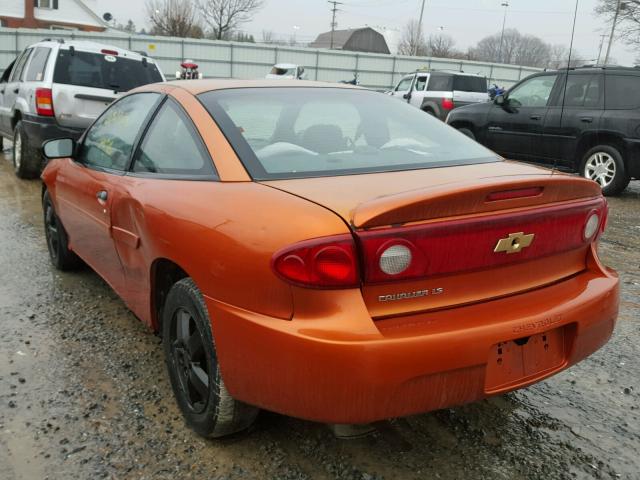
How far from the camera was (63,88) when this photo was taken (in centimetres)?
761

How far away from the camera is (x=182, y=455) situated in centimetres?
239

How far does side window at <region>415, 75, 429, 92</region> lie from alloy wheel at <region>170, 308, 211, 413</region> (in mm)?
17287

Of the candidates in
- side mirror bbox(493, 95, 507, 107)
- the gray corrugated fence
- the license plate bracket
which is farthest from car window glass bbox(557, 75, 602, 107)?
the gray corrugated fence

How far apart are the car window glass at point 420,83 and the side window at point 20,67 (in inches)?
491

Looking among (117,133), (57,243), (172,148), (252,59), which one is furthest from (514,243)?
(252,59)

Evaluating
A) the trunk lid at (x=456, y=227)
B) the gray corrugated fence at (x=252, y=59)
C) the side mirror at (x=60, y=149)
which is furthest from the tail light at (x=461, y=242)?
the gray corrugated fence at (x=252, y=59)

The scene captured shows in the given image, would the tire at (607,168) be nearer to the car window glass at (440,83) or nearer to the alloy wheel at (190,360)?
the alloy wheel at (190,360)

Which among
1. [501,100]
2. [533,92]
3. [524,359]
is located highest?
[533,92]

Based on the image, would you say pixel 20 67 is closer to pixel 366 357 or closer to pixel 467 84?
pixel 366 357

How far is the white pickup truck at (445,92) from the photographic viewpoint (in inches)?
698

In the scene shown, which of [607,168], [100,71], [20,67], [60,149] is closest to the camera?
[60,149]

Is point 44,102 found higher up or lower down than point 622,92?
lower down

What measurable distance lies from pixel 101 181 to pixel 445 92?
1593cm

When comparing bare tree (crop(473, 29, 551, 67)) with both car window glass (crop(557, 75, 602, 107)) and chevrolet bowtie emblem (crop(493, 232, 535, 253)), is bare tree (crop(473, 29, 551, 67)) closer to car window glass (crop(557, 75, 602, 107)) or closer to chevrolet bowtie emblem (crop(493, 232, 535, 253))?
car window glass (crop(557, 75, 602, 107))
